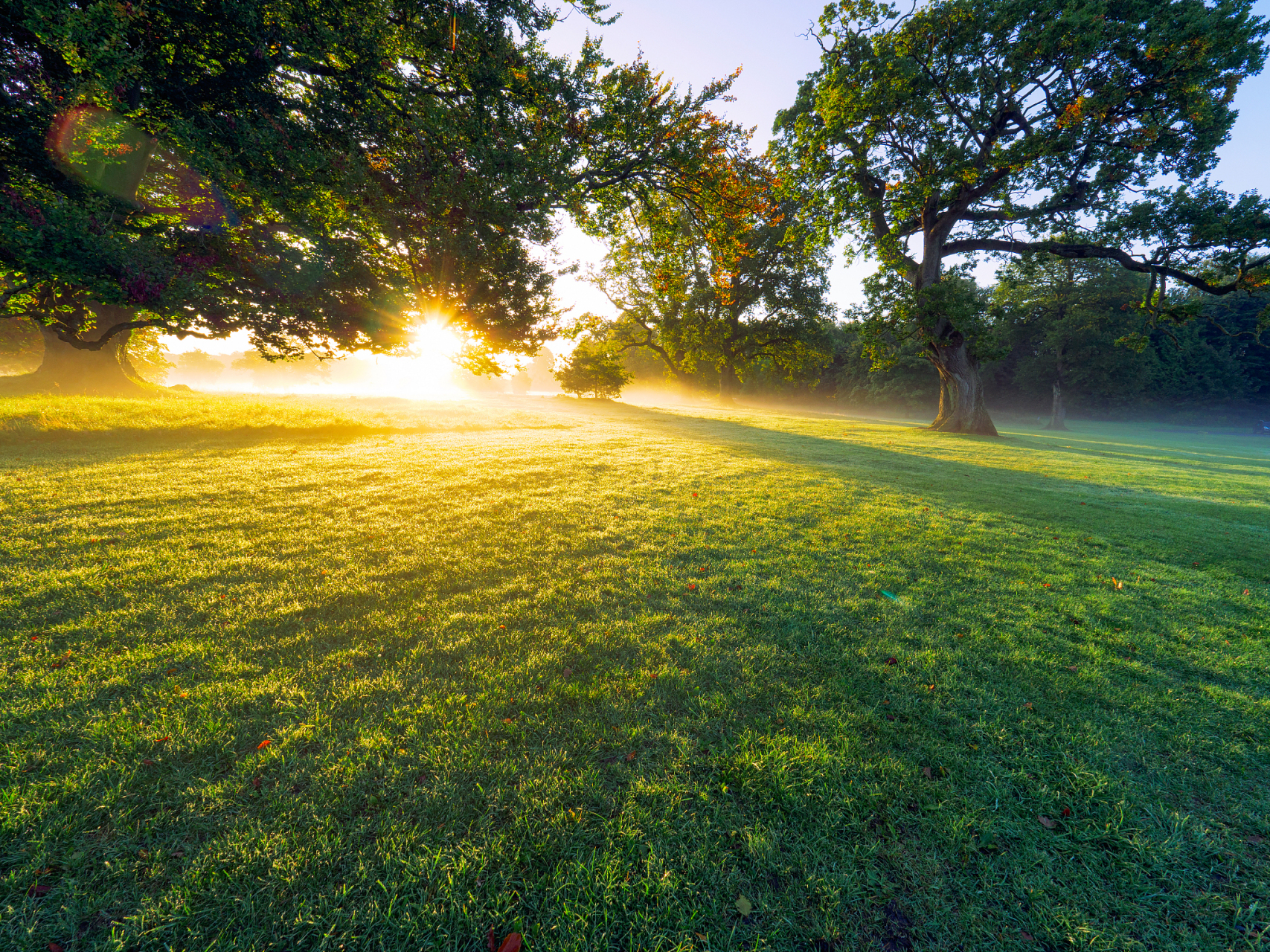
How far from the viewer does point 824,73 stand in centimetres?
1953

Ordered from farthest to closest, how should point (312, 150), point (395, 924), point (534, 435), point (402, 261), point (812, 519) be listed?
1. point (534, 435)
2. point (402, 261)
3. point (312, 150)
4. point (812, 519)
5. point (395, 924)

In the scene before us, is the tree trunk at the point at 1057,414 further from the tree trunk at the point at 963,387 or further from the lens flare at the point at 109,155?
the lens flare at the point at 109,155

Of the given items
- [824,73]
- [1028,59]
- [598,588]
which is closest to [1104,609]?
[598,588]

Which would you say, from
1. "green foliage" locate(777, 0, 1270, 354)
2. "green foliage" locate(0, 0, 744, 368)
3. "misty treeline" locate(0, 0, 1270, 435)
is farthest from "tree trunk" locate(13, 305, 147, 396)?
"green foliage" locate(777, 0, 1270, 354)

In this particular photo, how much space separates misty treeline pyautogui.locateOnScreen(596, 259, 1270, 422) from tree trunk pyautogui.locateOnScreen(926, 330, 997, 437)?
11.3 meters

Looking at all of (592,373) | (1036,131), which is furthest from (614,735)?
(592,373)

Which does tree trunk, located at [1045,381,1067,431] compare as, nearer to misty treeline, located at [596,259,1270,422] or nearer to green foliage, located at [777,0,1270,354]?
misty treeline, located at [596,259,1270,422]

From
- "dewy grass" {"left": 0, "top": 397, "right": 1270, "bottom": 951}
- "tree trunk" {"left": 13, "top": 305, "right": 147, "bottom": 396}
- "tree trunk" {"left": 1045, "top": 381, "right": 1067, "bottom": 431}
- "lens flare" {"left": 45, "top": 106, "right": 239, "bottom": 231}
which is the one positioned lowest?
"dewy grass" {"left": 0, "top": 397, "right": 1270, "bottom": 951}

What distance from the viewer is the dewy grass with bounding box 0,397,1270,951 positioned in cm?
177

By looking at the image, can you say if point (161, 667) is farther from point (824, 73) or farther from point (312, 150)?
point (824, 73)

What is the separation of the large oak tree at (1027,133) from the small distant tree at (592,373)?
709 inches

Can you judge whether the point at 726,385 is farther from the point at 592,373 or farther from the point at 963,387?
the point at 963,387

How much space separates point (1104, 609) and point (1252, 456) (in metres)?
30.4

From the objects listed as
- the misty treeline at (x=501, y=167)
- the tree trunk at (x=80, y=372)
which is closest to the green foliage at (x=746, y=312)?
the misty treeline at (x=501, y=167)
